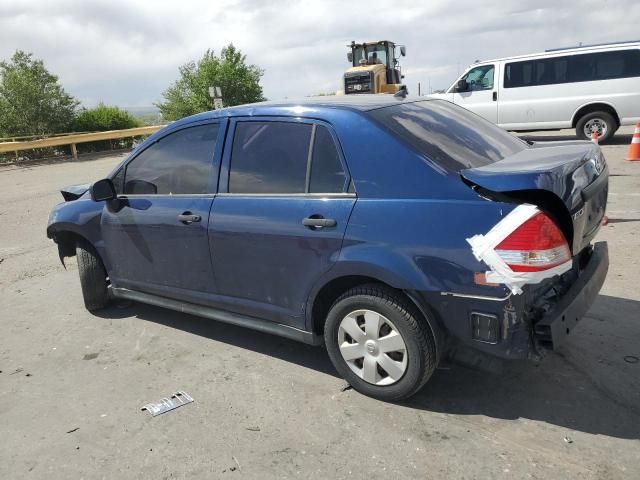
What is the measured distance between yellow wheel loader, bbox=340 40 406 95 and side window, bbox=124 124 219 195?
15927 millimetres

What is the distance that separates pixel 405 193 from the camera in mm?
2877

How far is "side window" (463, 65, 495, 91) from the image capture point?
1391 centimetres

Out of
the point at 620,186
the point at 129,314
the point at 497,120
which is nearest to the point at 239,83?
the point at 497,120

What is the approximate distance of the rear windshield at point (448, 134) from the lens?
3014 millimetres

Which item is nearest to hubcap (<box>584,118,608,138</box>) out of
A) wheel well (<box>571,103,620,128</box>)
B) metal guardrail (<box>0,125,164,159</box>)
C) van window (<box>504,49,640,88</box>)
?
wheel well (<box>571,103,620,128</box>)

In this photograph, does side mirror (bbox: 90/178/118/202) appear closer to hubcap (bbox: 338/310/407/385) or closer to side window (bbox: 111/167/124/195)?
side window (bbox: 111/167/124/195)

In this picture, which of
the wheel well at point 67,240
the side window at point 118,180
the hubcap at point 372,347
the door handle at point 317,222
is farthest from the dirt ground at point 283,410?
the side window at point 118,180

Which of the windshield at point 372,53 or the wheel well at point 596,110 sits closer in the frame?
the wheel well at point 596,110

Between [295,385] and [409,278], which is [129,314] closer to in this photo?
[295,385]

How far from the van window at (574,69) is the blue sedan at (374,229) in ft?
35.3

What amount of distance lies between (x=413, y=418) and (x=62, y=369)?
8.34 feet

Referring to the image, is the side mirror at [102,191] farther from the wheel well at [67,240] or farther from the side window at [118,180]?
the wheel well at [67,240]

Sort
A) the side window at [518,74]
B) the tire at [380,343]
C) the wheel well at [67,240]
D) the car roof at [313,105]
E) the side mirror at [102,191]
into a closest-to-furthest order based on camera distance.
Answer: the tire at [380,343] → the car roof at [313,105] → the side mirror at [102,191] → the wheel well at [67,240] → the side window at [518,74]

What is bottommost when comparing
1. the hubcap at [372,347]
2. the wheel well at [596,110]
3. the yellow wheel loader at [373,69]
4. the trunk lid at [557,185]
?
the hubcap at [372,347]
